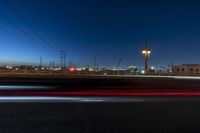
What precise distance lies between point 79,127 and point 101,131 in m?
0.89

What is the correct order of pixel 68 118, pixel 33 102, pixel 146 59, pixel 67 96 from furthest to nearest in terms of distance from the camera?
1. pixel 146 59
2. pixel 67 96
3. pixel 33 102
4. pixel 68 118

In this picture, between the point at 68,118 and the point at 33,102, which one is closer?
the point at 68,118

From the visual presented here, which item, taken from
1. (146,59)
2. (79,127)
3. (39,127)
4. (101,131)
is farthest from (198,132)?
(146,59)

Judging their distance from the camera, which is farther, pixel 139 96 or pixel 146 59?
pixel 146 59

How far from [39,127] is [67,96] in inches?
366

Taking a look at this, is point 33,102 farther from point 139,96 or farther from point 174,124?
point 174,124

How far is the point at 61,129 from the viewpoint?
9031 mm

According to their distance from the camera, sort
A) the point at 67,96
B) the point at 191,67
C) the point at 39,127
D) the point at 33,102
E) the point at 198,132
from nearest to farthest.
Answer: the point at 198,132
the point at 39,127
the point at 33,102
the point at 67,96
the point at 191,67

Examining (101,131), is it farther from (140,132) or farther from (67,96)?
(67,96)

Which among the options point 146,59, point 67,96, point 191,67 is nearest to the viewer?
point 67,96

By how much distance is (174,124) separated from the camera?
389 inches

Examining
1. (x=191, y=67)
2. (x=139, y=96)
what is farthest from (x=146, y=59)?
(x=191, y=67)

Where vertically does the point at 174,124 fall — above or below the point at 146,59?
below

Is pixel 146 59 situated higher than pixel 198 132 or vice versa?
pixel 146 59
